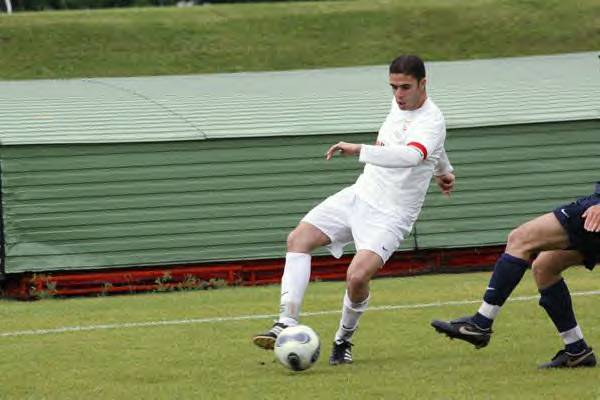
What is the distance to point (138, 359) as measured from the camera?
11.6 metres

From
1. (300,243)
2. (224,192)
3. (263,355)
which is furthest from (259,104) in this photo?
(300,243)

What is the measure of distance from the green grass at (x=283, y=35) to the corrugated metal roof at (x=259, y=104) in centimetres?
1201

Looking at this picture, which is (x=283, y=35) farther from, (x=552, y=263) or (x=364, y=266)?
(x=552, y=263)

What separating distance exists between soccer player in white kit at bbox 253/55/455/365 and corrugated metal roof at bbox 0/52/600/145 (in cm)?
804

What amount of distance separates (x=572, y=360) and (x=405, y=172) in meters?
1.80

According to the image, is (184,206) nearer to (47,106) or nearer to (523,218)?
(47,106)

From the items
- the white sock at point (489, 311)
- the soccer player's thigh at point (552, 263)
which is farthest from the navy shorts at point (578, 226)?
the white sock at point (489, 311)

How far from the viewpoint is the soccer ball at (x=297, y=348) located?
10.3 meters

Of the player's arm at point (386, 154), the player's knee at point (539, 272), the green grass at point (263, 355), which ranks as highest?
the player's arm at point (386, 154)

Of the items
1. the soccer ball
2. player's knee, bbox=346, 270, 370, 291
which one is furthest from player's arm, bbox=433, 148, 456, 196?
the soccer ball

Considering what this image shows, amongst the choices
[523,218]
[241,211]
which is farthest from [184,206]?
[523,218]

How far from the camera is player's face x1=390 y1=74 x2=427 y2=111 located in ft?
34.8

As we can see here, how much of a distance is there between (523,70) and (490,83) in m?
1.97

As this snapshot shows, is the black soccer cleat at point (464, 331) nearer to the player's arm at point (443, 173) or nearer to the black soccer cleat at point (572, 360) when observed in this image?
the black soccer cleat at point (572, 360)
